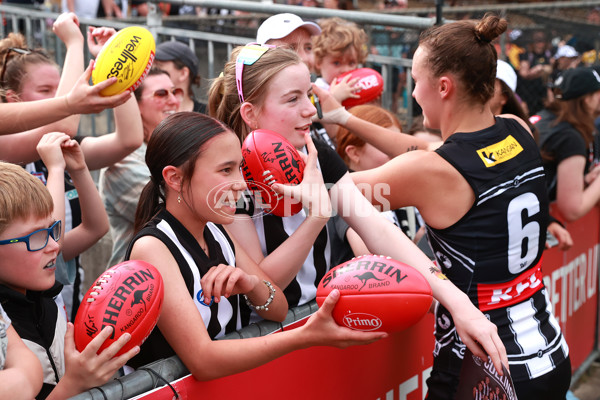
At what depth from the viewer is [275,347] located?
2.20 meters

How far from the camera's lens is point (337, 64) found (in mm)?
5219

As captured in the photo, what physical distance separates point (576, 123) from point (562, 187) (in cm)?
57

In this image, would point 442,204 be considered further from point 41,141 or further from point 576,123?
point 576,123

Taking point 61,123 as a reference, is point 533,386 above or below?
below

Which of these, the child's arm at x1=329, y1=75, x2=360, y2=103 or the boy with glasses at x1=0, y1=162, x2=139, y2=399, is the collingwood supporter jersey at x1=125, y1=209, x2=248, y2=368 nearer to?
the boy with glasses at x1=0, y1=162, x2=139, y2=399

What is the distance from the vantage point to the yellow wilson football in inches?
111

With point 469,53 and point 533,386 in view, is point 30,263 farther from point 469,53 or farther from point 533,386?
point 533,386

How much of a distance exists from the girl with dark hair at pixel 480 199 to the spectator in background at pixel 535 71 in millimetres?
6480

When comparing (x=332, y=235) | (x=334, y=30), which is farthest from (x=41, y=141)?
(x=334, y=30)

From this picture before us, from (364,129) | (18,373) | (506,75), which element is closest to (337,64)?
(506,75)

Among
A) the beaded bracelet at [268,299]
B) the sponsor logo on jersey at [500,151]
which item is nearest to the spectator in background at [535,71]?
the sponsor logo on jersey at [500,151]

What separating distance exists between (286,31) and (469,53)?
163 centimetres

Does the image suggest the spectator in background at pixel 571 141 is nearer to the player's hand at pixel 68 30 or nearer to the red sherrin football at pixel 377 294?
the red sherrin football at pixel 377 294

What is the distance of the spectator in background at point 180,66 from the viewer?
16.5 feet
